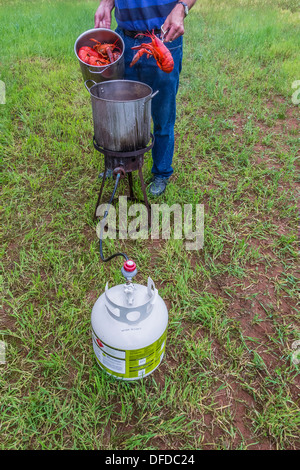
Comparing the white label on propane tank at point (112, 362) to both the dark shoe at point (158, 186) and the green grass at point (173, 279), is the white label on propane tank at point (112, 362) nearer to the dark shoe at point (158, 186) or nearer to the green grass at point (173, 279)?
the green grass at point (173, 279)

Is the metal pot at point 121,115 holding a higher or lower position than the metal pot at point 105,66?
lower

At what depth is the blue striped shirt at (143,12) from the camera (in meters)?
2.07

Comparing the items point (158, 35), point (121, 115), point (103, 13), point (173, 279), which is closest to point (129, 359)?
point (173, 279)

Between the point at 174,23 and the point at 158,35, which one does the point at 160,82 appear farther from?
the point at 174,23

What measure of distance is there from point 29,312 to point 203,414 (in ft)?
3.87

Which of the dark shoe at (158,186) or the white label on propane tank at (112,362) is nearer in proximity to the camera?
the white label on propane tank at (112,362)

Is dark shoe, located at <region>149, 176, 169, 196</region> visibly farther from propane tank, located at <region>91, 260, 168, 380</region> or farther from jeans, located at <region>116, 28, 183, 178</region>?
propane tank, located at <region>91, 260, 168, 380</region>

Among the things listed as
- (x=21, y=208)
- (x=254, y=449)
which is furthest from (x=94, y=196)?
(x=254, y=449)

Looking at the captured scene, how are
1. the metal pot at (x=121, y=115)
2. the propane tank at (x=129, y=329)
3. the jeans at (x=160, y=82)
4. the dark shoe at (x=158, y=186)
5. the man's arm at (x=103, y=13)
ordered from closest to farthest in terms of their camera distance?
the propane tank at (x=129, y=329), the metal pot at (x=121, y=115), the jeans at (x=160, y=82), the man's arm at (x=103, y=13), the dark shoe at (x=158, y=186)

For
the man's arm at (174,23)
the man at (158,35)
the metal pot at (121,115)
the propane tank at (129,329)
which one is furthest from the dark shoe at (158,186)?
the propane tank at (129,329)

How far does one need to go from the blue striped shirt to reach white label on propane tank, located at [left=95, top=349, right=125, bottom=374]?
7.10 ft

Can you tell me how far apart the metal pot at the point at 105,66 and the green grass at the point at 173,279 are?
100 centimetres

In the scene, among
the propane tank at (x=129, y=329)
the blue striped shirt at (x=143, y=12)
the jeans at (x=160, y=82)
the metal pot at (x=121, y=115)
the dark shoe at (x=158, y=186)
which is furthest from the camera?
the dark shoe at (x=158, y=186)
